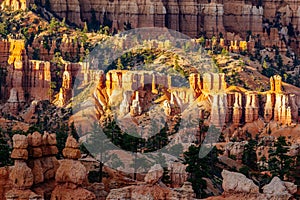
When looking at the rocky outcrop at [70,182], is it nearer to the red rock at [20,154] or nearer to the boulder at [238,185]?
the red rock at [20,154]

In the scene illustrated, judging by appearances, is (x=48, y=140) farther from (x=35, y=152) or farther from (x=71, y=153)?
(x=71, y=153)

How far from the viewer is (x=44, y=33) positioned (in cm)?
10169

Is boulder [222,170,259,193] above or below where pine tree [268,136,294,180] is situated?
above

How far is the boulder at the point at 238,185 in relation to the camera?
42062mm

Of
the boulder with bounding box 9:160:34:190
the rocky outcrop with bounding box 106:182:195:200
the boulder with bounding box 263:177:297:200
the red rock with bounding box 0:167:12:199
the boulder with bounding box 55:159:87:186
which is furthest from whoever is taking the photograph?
the red rock with bounding box 0:167:12:199

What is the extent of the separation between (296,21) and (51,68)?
123 ft

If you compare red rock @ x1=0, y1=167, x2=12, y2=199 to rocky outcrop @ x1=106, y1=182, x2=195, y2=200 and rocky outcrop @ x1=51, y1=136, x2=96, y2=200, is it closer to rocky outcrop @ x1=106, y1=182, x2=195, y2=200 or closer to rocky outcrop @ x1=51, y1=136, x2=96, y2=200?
rocky outcrop @ x1=51, y1=136, x2=96, y2=200

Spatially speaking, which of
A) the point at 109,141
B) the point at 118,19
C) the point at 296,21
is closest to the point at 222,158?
the point at 109,141

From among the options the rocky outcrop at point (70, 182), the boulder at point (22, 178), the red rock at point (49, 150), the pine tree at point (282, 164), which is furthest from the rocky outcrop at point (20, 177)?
the pine tree at point (282, 164)

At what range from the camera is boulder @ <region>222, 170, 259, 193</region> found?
42.1 metres

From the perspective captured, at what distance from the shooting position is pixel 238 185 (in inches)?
1663

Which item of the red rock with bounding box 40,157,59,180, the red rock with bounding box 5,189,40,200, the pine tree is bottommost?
the pine tree

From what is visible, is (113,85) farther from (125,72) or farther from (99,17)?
(99,17)

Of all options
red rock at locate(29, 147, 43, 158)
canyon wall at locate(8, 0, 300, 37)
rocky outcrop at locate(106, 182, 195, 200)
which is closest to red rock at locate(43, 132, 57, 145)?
red rock at locate(29, 147, 43, 158)
